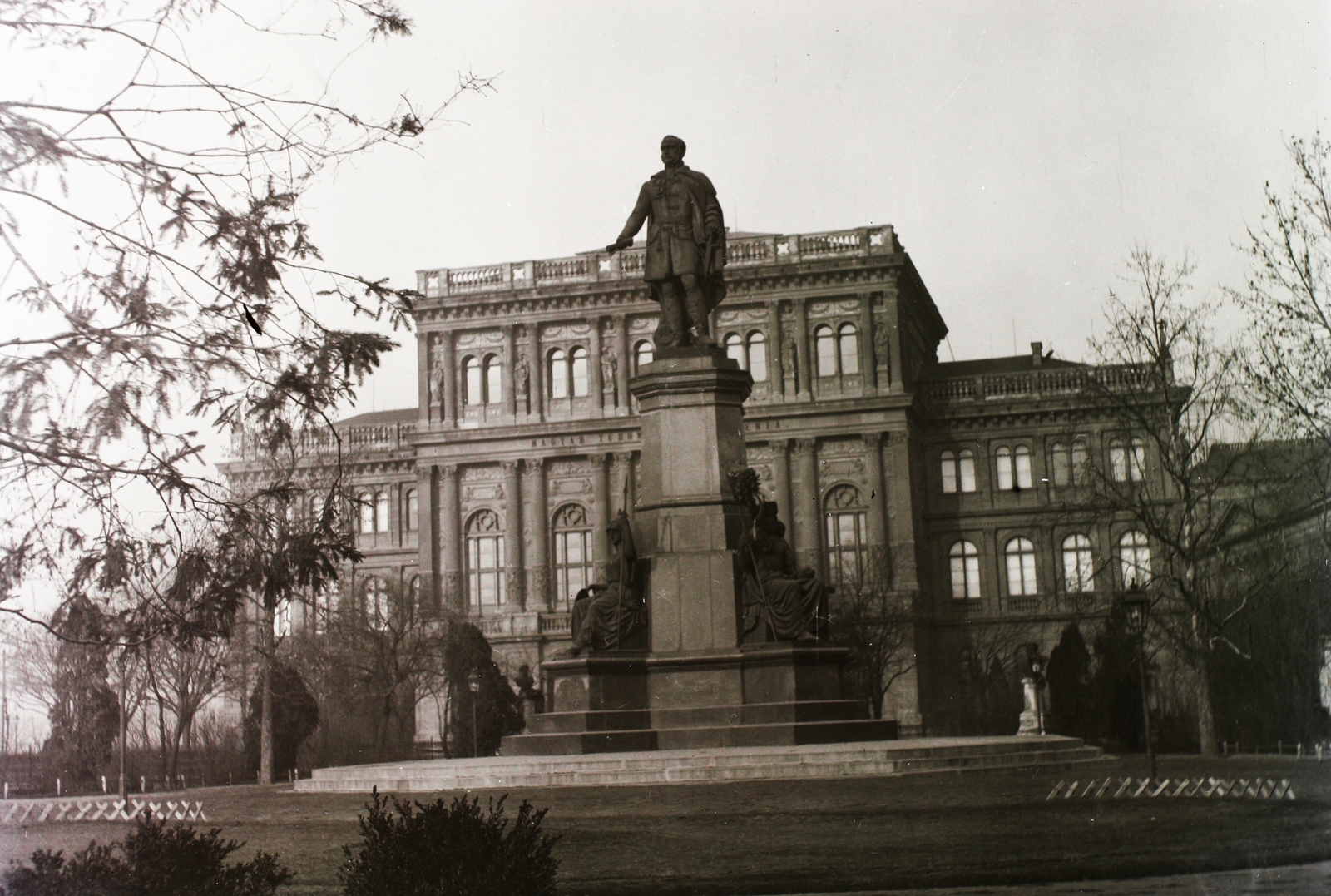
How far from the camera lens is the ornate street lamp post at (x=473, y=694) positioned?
46.1 metres

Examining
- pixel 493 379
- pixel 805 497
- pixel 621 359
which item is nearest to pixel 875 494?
pixel 805 497

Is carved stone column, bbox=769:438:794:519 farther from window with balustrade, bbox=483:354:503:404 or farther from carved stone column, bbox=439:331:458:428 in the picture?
carved stone column, bbox=439:331:458:428

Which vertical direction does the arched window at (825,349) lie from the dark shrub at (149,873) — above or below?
above

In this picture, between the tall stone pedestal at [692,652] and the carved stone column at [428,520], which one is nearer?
the tall stone pedestal at [692,652]

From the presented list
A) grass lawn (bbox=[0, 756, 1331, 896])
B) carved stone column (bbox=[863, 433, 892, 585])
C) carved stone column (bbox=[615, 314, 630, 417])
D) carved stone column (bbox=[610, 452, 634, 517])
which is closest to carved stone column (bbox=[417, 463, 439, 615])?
carved stone column (bbox=[610, 452, 634, 517])

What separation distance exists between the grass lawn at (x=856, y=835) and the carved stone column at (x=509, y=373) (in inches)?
2135

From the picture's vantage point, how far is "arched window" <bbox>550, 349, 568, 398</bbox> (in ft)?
231

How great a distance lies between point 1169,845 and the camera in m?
11.7

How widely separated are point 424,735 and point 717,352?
48.4 metres

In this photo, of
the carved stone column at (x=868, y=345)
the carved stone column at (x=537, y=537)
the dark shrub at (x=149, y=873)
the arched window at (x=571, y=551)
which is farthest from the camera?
the arched window at (x=571, y=551)

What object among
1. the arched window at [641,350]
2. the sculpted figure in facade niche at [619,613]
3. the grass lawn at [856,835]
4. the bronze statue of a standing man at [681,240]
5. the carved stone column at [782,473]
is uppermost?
the arched window at [641,350]

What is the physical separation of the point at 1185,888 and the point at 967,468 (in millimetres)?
61947

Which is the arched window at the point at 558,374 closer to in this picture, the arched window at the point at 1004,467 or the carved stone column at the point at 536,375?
the carved stone column at the point at 536,375

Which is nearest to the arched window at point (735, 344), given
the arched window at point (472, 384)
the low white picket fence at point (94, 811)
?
the arched window at point (472, 384)
